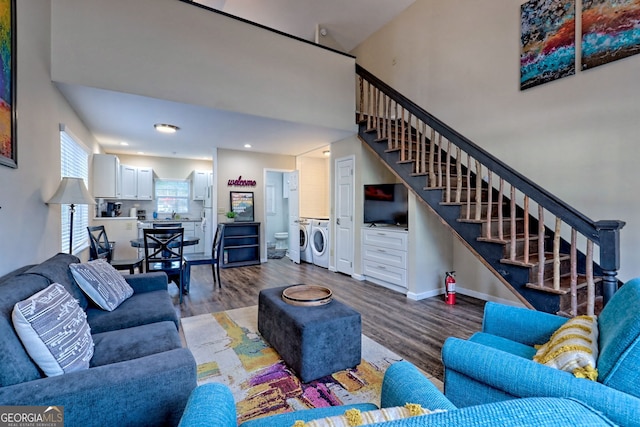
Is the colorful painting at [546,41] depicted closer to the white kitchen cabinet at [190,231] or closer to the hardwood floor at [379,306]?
the hardwood floor at [379,306]

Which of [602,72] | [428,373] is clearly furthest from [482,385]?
[602,72]

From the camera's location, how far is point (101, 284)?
7.38 feet

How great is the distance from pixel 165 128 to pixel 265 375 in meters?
4.05

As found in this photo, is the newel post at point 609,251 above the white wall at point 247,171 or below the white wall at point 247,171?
below

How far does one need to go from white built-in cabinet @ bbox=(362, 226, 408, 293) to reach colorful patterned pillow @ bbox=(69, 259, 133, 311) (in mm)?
3324

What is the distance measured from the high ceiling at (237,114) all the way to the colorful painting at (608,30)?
2802 mm

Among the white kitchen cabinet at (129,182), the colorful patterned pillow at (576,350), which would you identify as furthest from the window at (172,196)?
the colorful patterned pillow at (576,350)

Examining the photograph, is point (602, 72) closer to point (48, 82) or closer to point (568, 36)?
point (568, 36)

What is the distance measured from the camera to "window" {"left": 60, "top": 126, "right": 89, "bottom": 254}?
3.42 meters

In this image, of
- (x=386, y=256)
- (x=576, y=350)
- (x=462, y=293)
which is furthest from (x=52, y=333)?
(x=462, y=293)

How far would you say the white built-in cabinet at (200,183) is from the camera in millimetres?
7634

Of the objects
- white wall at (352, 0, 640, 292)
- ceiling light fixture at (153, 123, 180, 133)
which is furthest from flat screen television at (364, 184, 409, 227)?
ceiling light fixture at (153, 123, 180, 133)

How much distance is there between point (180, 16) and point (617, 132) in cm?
478

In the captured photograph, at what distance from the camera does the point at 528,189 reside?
2.49 m
